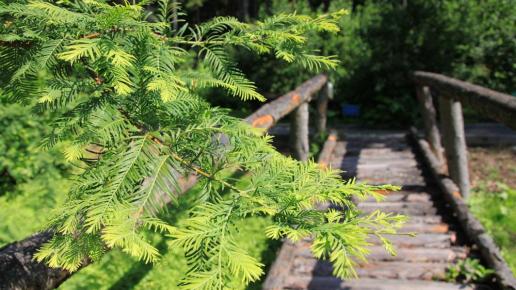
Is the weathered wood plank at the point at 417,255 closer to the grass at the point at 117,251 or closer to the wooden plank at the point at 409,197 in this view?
the grass at the point at 117,251

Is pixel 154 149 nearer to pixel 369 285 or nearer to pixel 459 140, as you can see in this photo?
pixel 369 285

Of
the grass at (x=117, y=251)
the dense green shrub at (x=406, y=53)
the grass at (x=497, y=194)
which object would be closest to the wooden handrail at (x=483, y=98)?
the grass at (x=497, y=194)

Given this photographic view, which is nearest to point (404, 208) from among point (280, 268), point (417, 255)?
point (417, 255)

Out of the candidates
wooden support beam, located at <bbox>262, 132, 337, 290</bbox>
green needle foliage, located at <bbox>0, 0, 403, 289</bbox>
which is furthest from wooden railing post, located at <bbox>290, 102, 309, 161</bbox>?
green needle foliage, located at <bbox>0, 0, 403, 289</bbox>

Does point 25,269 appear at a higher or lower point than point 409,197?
higher

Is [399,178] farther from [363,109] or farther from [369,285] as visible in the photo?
[363,109]

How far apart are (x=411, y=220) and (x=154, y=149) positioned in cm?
471

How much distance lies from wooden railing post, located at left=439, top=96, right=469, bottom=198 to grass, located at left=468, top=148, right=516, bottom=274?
476 millimetres

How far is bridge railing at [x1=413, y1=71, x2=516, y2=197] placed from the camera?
3.80 meters

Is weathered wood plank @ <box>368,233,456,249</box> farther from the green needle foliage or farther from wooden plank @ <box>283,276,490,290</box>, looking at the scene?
the green needle foliage

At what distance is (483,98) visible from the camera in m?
4.28

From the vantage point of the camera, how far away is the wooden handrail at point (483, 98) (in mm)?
3570

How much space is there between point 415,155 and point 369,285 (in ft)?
14.9

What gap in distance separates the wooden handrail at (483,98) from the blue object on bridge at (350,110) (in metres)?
5.77
